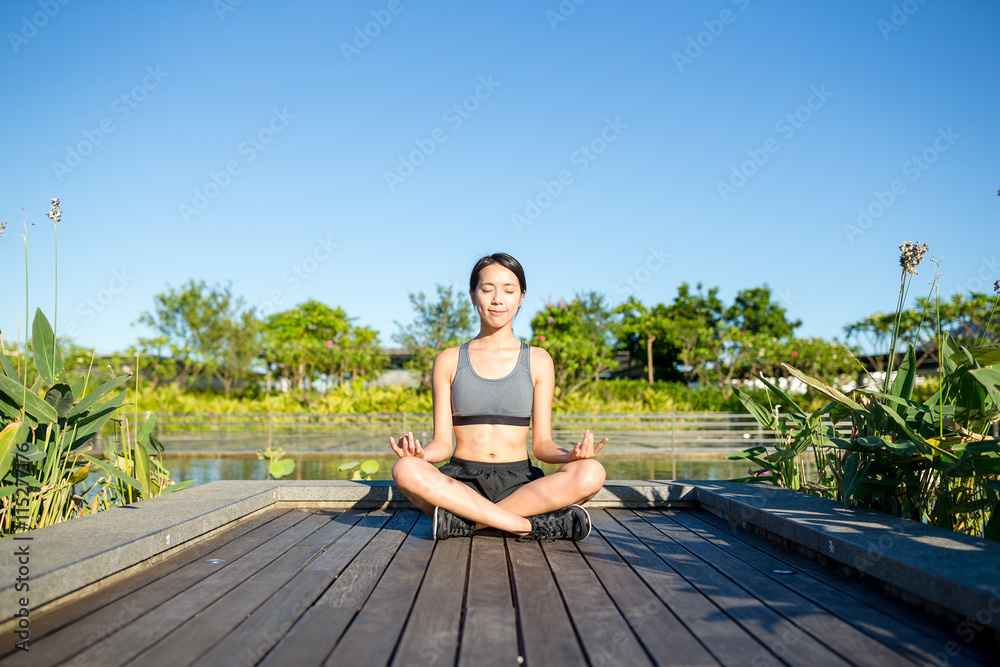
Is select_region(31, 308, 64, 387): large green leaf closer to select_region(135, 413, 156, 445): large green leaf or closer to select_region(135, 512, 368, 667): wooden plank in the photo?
select_region(135, 413, 156, 445): large green leaf

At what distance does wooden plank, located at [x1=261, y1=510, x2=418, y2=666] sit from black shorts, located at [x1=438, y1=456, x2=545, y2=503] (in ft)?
1.34

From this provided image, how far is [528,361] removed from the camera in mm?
3180

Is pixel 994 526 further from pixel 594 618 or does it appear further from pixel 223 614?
pixel 223 614

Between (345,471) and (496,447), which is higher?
(496,447)

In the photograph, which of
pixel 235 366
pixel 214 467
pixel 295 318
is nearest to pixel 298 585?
pixel 214 467

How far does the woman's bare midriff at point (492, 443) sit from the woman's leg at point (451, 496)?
1.08ft

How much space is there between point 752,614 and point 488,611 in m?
0.72

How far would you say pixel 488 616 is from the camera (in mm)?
1787

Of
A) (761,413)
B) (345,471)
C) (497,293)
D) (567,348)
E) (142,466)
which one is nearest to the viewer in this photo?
(497,293)

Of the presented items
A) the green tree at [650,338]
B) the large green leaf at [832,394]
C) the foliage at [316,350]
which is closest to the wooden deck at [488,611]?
the large green leaf at [832,394]

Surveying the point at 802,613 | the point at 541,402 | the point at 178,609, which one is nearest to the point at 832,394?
the point at 802,613

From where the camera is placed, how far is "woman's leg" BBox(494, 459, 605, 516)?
271 cm

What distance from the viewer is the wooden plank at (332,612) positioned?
1.49 meters

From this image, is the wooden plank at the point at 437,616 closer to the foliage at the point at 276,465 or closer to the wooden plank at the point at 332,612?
the wooden plank at the point at 332,612
